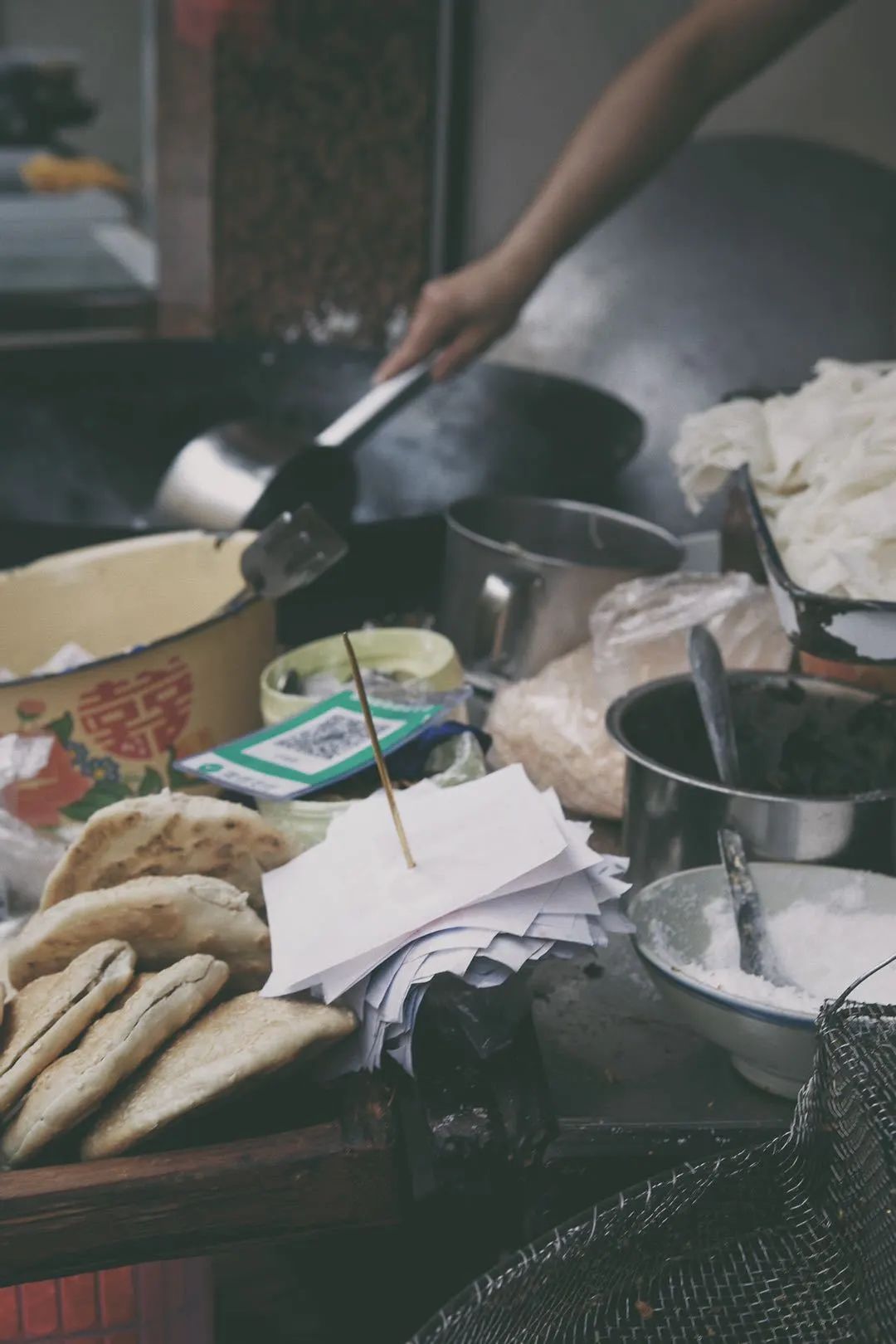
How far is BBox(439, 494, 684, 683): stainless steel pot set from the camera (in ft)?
5.96

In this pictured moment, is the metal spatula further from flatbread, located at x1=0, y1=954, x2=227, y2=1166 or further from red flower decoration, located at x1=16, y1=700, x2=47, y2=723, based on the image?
flatbread, located at x1=0, y1=954, x2=227, y2=1166

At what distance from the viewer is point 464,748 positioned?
4.79ft

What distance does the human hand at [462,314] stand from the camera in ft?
7.39

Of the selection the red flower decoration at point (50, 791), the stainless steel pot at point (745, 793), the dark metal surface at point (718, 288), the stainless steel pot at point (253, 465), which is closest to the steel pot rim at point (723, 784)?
the stainless steel pot at point (745, 793)

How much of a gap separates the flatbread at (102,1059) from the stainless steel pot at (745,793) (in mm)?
534

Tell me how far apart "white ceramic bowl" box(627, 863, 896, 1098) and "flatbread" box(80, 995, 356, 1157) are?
295 mm

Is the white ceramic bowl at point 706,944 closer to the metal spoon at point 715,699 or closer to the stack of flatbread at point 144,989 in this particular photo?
the metal spoon at point 715,699

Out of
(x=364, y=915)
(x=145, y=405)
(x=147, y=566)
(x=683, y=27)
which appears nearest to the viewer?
(x=364, y=915)

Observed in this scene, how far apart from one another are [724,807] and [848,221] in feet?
6.18

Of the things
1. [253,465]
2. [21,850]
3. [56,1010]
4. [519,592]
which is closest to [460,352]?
[253,465]

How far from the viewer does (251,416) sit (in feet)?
9.21

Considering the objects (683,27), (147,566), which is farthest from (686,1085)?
(683,27)

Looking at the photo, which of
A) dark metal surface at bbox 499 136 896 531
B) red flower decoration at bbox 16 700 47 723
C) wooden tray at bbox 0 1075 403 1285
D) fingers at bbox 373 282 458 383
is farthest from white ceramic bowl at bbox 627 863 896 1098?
dark metal surface at bbox 499 136 896 531

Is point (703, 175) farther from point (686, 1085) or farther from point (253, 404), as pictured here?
point (686, 1085)
